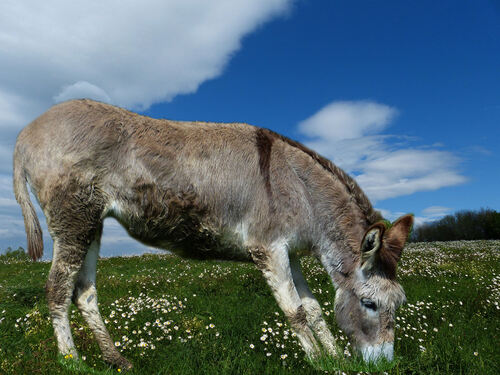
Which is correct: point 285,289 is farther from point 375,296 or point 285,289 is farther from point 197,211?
point 197,211

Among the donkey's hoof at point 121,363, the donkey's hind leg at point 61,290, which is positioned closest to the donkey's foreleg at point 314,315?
the donkey's hoof at point 121,363

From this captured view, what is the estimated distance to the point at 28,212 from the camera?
505 centimetres

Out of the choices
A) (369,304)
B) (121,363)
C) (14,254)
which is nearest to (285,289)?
(369,304)

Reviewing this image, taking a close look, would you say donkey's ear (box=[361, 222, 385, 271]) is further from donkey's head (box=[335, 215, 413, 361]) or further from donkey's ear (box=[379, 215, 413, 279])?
donkey's ear (box=[379, 215, 413, 279])

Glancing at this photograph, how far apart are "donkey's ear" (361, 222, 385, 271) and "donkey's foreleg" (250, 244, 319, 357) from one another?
1060mm

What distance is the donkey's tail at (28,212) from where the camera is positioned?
16.5 ft

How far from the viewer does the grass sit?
4.37 metres

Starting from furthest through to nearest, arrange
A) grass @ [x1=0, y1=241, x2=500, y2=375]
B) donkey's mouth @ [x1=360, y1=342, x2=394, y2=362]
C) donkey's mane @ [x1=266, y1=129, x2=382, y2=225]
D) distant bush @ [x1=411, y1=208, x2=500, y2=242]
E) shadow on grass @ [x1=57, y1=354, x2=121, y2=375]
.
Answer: distant bush @ [x1=411, y1=208, x2=500, y2=242] → donkey's mane @ [x1=266, y1=129, x2=382, y2=225] → donkey's mouth @ [x1=360, y1=342, x2=394, y2=362] → grass @ [x1=0, y1=241, x2=500, y2=375] → shadow on grass @ [x1=57, y1=354, x2=121, y2=375]

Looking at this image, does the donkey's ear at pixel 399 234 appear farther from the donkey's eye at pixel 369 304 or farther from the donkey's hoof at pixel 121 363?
the donkey's hoof at pixel 121 363

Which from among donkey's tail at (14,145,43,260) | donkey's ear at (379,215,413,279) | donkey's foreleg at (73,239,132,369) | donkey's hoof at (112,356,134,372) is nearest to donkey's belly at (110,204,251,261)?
donkey's foreleg at (73,239,132,369)

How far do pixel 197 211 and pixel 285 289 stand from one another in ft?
5.07

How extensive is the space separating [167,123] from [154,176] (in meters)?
0.94

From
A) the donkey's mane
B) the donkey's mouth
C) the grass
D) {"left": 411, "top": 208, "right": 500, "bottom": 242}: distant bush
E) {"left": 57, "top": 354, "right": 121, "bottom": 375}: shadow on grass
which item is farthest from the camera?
{"left": 411, "top": 208, "right": 500, "bottom": 242}: distant bush

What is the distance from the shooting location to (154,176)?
4656mm
